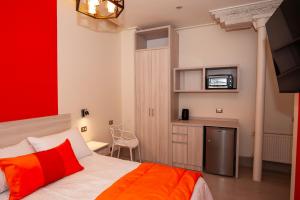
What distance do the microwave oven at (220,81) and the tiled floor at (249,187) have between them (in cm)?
152

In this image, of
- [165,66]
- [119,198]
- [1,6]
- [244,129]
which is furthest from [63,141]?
[244,129]

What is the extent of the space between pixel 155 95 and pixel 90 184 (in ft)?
7.33

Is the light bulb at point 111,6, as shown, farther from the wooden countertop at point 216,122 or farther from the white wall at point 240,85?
the white wall at point 240,85

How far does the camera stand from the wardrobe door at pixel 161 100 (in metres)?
3.59

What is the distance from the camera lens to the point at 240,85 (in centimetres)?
351

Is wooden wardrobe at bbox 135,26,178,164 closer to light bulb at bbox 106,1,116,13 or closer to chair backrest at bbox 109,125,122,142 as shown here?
chair backrest at bbox 109,125,122,142

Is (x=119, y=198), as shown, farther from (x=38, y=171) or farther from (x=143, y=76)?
(x=143, y=76)

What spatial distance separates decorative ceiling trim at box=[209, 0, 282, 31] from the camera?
108 inches

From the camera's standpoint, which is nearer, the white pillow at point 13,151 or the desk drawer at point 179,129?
the white pillow at point 13,151

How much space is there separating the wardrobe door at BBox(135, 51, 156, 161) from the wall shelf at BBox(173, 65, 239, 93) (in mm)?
561

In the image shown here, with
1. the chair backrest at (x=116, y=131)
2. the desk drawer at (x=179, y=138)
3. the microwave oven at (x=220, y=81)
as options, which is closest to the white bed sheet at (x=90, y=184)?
the chair backrest at (x=116, y=131)

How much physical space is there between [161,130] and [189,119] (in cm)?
62

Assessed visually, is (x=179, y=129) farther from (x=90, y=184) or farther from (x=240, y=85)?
(x=90, y=184)

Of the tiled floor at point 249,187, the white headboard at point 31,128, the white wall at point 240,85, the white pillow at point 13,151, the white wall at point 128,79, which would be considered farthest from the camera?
the white wall at point 128,79
